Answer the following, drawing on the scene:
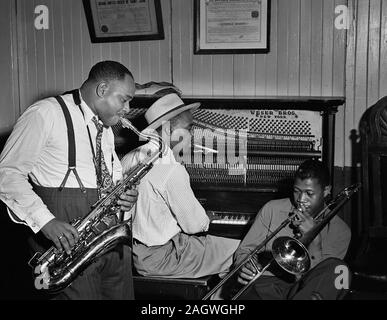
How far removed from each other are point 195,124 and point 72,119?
1377 mm

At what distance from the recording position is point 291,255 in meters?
3.16

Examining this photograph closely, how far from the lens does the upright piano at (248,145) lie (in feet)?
13.4

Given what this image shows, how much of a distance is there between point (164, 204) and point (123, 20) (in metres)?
1.94

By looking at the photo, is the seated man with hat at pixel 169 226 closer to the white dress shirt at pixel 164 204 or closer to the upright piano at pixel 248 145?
the white dress shirt at pixel 164 204

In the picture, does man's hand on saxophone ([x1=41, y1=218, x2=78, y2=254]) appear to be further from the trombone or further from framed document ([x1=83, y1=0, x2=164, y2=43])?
framed document ([x1=83, y1=0, x2=164, y2=43])

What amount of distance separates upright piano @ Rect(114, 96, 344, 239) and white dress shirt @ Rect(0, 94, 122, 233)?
4.00ft

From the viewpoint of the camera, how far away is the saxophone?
294 centimetres

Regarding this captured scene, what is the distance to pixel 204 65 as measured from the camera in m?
4.78

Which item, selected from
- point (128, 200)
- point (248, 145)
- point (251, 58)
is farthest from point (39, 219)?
point (251, 58)

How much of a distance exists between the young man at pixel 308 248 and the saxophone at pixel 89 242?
711 mm

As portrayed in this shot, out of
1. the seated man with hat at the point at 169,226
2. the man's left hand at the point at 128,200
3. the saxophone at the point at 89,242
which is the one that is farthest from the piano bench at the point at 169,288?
the man's left hand at the point at 128,200

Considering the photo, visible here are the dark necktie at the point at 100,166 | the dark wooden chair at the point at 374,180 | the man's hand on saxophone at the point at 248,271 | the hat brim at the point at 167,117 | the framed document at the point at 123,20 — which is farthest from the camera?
the framed document at the point at 123,20
